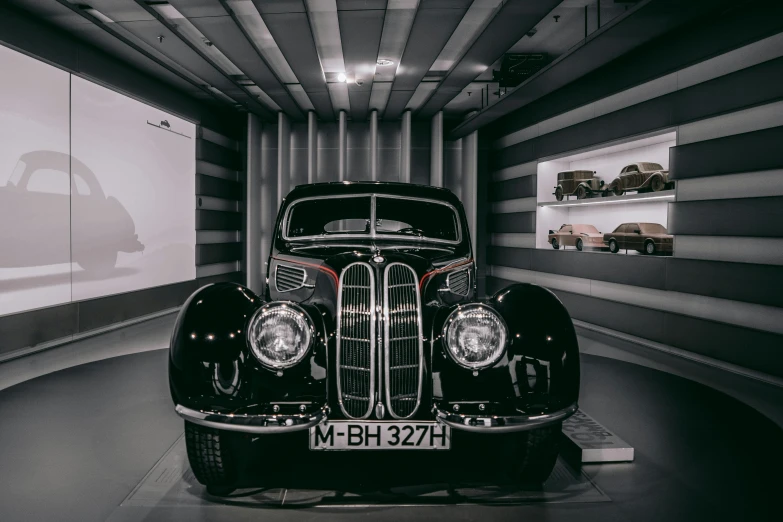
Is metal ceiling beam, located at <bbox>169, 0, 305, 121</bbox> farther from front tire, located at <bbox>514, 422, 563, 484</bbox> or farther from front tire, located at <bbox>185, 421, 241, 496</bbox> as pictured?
front tire, located at <bbox>514, 422, 563, 484</bbox>

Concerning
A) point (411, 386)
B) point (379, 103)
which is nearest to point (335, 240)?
point (411, 386)

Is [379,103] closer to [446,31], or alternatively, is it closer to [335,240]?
[446,31]

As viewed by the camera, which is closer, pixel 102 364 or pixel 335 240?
pixel 335 240

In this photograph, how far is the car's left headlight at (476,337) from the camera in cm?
185

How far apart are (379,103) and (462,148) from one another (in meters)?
1.84

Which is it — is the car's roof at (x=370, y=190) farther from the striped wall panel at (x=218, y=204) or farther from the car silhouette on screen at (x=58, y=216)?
the striped wall panel at (x=218, y=204)

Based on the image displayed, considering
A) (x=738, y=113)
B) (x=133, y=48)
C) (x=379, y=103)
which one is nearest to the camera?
(x=738, y=113)

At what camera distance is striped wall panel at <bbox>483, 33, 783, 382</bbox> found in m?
3.54

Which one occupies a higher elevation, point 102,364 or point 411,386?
point 411,386

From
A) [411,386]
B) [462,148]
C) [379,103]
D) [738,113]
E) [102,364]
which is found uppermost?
[379,103]

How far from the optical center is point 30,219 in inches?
169

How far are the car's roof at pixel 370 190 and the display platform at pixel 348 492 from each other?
4.89 feet

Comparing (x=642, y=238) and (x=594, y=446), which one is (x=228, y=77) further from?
(x=594, y=446)

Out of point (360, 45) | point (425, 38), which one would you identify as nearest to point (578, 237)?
point (425, 38)
